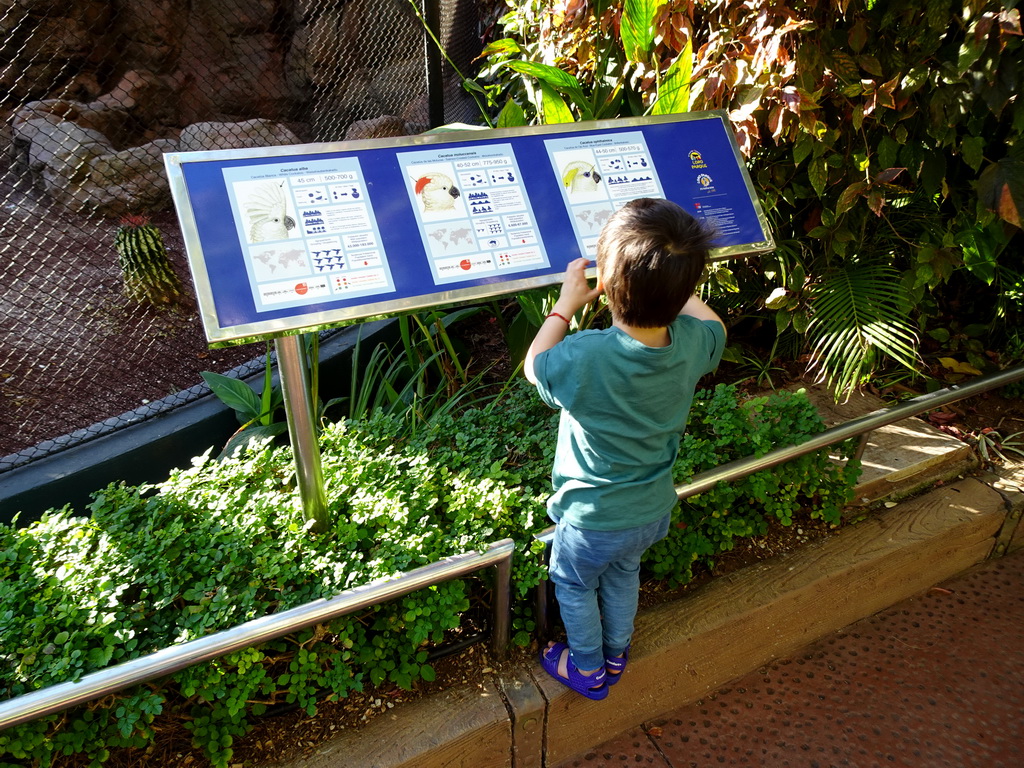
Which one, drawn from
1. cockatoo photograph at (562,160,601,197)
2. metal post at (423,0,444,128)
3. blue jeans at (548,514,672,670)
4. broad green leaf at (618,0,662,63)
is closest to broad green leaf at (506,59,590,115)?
broad green leaf at (618,0,662,63)

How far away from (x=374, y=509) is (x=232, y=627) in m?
0.47

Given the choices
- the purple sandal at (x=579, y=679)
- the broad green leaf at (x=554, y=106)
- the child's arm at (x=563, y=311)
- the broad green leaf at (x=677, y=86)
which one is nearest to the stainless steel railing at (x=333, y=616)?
the purple sandal at (x=579, y=679)

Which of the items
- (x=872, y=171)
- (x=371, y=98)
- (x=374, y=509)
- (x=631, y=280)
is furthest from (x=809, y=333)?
(x=371, y=98)

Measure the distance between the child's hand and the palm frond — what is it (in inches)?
47.1

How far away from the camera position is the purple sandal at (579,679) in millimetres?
1926

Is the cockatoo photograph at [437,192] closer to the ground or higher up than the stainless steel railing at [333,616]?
higher up

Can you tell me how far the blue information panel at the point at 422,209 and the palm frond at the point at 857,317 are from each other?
2.16ft

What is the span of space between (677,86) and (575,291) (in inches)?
46.2

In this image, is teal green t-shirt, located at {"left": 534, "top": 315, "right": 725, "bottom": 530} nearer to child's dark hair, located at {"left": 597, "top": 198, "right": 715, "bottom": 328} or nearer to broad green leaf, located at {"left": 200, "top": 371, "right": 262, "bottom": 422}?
child's dark hair, located at {"left": 597, "top": 198, "right": 715, "bottom": 328}

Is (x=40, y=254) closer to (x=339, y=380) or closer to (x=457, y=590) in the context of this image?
(x=339, y=380)

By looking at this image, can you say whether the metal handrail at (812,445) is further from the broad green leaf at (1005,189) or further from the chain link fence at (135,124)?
the chain link fence at (135,124)

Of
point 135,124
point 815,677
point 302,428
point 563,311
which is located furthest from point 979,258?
point 135,124

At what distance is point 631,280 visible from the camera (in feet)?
4.91

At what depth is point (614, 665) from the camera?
6.50 feet
